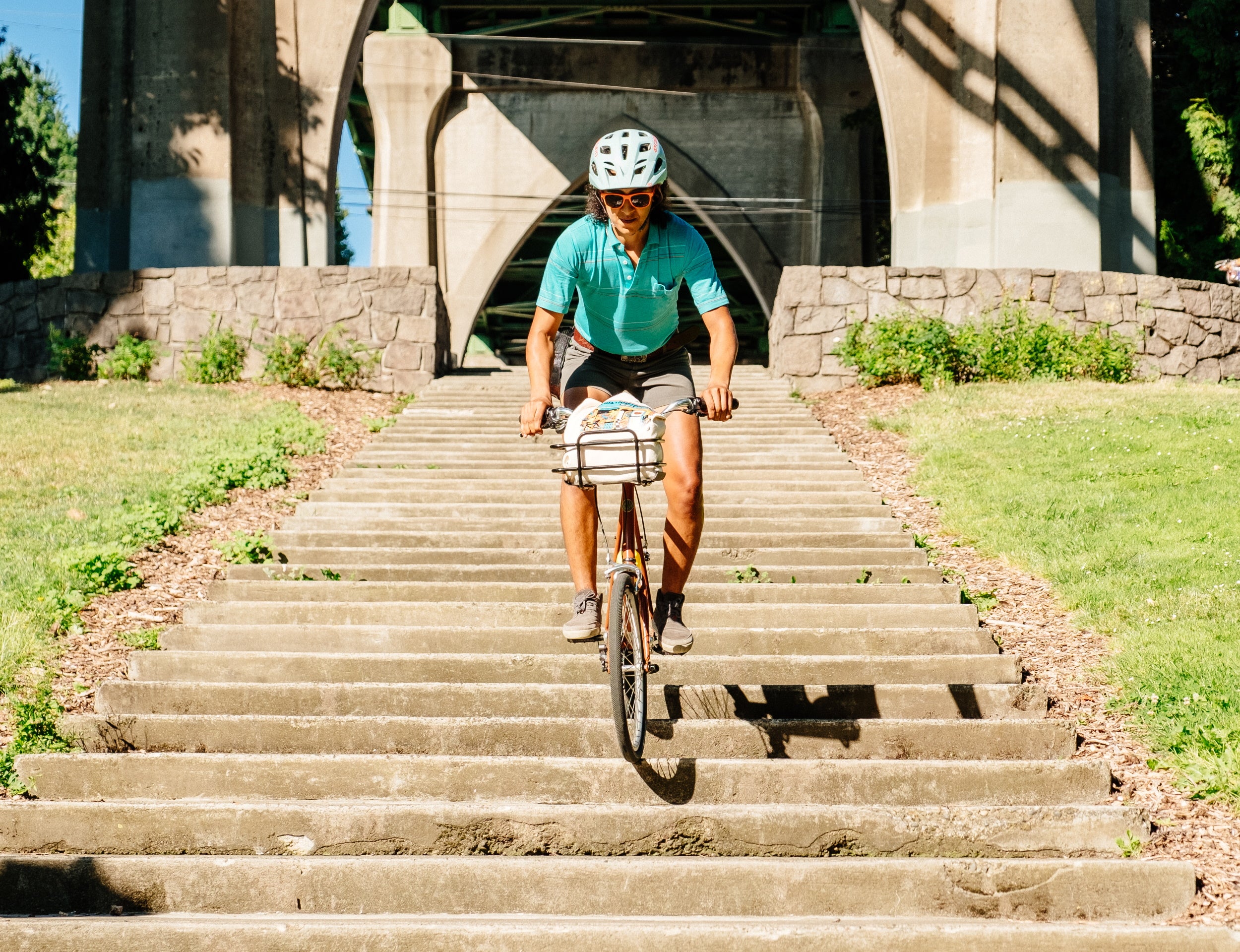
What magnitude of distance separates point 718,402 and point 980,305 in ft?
29.7

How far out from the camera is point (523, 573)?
21.3ft

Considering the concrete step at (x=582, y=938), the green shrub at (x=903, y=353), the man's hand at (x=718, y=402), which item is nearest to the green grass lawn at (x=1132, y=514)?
the green shrub at (x=903, y=353)

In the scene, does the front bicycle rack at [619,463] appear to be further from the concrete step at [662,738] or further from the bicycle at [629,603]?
the concrete step at [662,738]

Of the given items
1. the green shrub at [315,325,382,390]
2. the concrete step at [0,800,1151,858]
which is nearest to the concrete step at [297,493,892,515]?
the concrete step at [0,800,1151,858]

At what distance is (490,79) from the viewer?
86.3 ft

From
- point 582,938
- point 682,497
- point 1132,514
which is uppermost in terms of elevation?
point 682,497

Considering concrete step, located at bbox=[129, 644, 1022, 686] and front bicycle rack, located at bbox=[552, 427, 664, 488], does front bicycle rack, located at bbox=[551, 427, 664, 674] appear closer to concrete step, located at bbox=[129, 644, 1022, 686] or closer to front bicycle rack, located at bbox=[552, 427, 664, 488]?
front bicycle rack, located at bbox=[552, 427, 664, 488]

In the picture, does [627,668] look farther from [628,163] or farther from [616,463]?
[628,163]

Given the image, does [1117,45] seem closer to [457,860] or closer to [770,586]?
[770,586]

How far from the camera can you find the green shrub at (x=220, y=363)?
12.4m

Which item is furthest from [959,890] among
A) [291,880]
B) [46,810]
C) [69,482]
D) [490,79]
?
[490,79]

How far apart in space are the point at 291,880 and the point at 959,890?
1.91 meters

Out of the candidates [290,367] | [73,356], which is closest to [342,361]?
[290,367]

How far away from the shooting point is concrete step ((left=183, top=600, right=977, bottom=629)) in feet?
19.0
